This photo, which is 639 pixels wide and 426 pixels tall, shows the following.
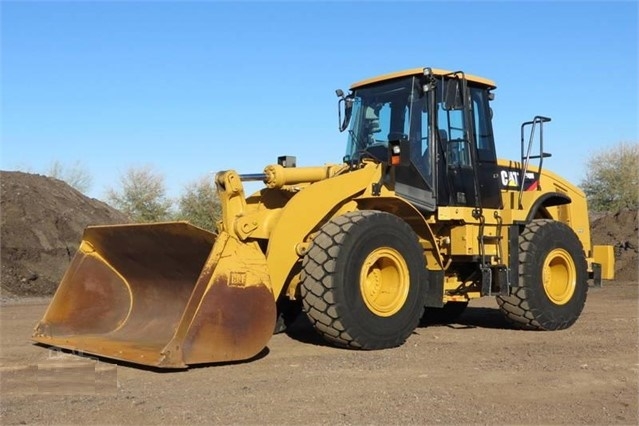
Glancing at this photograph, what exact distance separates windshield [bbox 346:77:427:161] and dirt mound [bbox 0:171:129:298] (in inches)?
376

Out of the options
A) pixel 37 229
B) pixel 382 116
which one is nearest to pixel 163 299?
pixel 382 116

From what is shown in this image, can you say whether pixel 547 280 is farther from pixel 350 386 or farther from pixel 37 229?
pixel 37 229

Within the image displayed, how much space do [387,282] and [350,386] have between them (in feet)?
6.39

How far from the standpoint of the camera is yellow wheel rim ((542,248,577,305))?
880 centimetres

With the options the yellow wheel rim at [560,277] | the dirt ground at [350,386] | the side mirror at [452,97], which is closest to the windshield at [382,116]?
the side mirror at [452,97]

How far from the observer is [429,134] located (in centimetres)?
802

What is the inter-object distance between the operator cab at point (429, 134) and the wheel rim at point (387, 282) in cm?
89

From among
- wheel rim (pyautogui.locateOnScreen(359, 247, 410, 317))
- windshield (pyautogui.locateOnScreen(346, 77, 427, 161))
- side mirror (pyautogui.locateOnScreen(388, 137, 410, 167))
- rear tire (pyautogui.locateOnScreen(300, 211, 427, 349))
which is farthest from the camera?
windshield (pyautogui.locateOnScreen(346, 77, 427, 161))

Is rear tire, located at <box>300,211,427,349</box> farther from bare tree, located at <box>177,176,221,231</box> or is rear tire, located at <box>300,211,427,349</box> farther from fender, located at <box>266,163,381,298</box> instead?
bare tree, located at <box>177,176,221,231</box>

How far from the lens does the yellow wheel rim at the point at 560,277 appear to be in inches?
346

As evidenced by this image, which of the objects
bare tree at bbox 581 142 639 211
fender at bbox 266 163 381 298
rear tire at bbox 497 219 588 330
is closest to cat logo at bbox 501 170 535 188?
rear tire at bbox 497 219 588 330

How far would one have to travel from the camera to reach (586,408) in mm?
4914

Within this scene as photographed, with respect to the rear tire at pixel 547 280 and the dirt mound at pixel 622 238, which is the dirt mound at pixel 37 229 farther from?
the dirt mound at pixel 622 238

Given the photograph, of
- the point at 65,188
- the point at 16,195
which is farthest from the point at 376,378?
the point at 65,188
